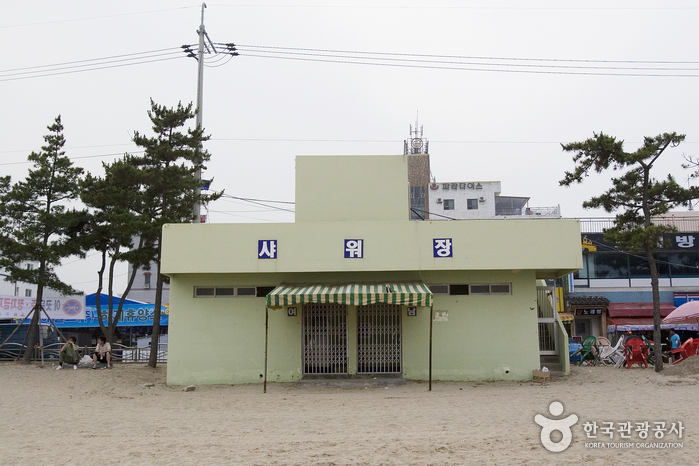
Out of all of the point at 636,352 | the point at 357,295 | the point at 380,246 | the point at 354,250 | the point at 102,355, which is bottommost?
the point at 102,355

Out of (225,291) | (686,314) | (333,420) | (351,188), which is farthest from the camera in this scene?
(686,314)

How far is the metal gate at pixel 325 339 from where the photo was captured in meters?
15.8

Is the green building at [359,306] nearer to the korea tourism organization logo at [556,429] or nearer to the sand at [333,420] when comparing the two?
the sand at [333,420]

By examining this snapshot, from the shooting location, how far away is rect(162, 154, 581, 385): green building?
610 inches

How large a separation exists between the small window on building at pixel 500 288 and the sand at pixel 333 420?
240 cm

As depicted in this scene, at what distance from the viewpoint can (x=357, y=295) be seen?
1427 cm

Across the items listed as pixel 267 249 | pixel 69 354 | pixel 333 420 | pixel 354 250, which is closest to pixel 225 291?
pixel 267 249

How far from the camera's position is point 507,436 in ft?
27.7

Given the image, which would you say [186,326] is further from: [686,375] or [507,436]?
[686,375]

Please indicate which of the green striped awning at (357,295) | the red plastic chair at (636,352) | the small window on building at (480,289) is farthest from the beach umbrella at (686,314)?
the green striped awning at (357,295)

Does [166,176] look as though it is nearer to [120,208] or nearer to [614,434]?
[120,208]

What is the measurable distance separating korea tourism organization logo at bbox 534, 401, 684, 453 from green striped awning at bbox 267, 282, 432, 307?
4837 mm

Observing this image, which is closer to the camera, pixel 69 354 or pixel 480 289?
pixel 480 289

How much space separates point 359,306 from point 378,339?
0.99 meters
